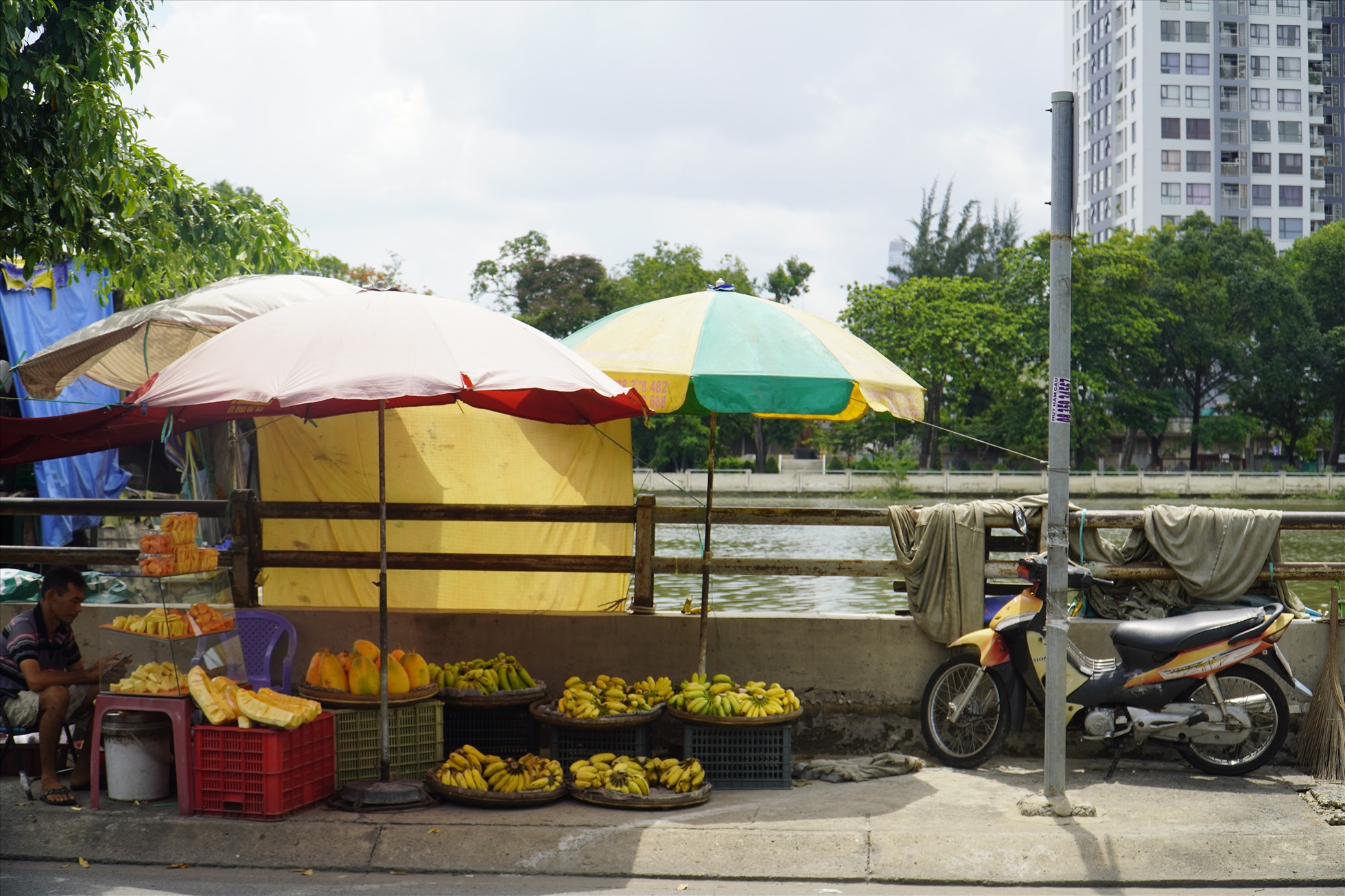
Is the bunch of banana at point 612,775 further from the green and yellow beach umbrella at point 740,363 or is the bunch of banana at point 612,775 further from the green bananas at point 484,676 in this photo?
the green and yellow beach umbrella at point 740,363

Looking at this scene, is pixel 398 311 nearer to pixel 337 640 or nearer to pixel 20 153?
pixel 337 640

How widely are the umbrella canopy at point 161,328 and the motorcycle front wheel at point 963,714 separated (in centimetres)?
428

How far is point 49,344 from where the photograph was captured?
14008 millimetres

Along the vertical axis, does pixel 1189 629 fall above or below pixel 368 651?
above

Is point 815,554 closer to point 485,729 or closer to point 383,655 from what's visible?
point 485,729

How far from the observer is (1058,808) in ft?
Answer: 19.1

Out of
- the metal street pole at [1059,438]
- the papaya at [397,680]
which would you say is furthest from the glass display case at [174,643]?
the metal street pole at [1059,438]

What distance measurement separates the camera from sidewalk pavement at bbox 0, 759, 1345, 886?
5.28 metres

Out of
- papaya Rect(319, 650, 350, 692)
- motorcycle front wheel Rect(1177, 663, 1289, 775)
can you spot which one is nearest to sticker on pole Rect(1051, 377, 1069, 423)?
motorcycle front wheel Rect(1177, 663, 1289, 775)

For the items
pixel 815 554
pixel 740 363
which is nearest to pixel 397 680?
pixel 740 363

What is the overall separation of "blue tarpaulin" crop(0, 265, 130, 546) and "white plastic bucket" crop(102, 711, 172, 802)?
26.7 ft

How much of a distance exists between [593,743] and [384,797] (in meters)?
1.18

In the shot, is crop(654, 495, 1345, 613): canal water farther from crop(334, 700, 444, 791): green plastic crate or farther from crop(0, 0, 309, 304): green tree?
crop(0, 0, 309, 304): green tree

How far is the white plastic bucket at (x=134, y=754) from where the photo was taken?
604cm
